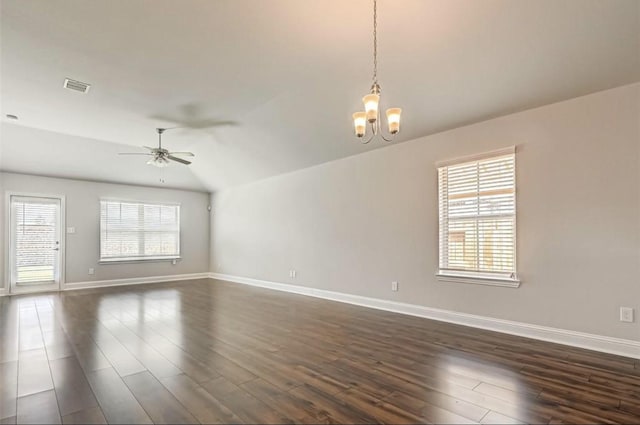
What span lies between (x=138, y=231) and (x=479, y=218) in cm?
785

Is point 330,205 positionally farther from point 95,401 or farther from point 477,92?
point 95,401

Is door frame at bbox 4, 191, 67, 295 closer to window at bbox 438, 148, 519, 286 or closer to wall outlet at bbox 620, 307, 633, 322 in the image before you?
window at bbox 438, 148, 519, 286

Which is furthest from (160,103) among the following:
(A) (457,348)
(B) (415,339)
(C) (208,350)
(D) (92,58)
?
(A) (457,348)

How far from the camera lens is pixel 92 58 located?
342cm

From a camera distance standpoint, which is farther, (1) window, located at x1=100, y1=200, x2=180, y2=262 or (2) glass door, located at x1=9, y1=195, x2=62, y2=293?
(1) window, located at x1=100, y1=200, x2=180, y2=262

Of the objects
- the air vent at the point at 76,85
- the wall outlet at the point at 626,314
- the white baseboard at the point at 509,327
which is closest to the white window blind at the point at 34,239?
the air vent at the point at 76,85

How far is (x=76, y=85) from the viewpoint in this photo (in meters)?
3.97

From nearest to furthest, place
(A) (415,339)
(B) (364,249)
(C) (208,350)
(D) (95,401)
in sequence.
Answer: (D) (95,401) < (C) (208,350) < (A) (415,339) < (B) (364,249)

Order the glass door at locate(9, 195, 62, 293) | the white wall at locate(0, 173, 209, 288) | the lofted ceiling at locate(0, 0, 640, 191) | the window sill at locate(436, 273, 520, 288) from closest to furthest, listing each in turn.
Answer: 1. the lofted ceiling at locate(0, 0, 640, 191)
2. the window sill at locate(436, 273, 520, 288)
3. the glass door at locate(9, 195, 62, 293)
4. the white wall at locate(0, 173, 209, 288)

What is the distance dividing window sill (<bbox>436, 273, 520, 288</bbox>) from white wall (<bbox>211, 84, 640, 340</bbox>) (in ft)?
0.23

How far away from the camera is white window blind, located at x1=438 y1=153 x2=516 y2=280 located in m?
3.89

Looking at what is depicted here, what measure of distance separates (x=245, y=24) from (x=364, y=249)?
3678 millimetres

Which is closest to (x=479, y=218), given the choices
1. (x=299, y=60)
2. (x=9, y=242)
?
(x=299, y=60)

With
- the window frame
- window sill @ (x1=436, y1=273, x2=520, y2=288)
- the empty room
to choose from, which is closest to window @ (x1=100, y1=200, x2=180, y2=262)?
the window frame
